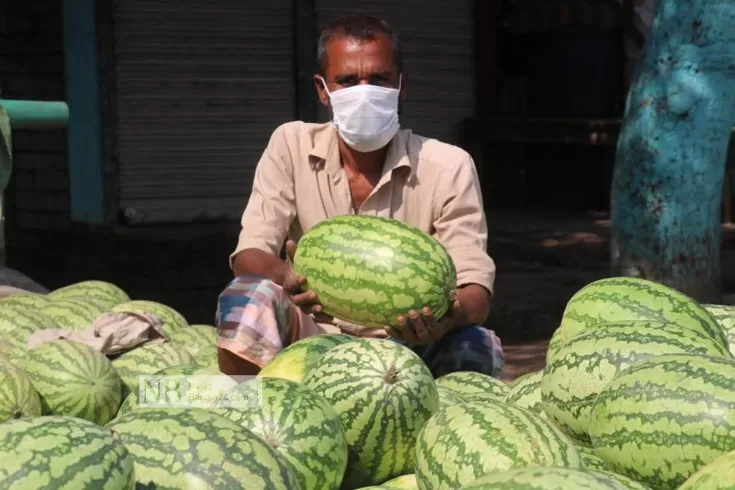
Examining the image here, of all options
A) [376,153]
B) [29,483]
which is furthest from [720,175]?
[29,483]

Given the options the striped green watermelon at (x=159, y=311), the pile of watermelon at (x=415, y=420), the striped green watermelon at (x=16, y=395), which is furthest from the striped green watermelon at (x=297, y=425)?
the striped green watermelon at (x=159, y=311)

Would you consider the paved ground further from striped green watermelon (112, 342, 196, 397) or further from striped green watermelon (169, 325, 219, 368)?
striped green watermelon (112, 342, 196, 397)

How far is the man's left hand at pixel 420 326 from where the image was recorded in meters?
3.32

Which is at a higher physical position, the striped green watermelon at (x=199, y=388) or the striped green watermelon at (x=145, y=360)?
the striped green watermelon at (x=199, y=388)

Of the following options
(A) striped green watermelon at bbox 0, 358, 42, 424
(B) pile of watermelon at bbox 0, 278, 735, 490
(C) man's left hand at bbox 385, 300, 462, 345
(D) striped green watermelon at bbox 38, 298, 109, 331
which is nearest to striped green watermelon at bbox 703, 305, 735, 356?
(B) pile of watermelon at bbox 0, 278, 735, 490

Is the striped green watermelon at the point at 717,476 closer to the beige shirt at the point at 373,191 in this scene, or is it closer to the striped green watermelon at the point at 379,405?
the striped green watermelon at the point at 379,405

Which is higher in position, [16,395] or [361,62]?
[361,62]

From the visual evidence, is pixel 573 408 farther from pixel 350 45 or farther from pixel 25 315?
pixel 25 315

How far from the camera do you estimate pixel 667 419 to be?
7.64 ft

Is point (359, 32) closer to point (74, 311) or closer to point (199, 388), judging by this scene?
point (74, 311)

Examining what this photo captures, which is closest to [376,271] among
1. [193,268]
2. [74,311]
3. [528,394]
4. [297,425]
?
[528,394]

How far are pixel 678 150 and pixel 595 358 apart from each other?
183 inches

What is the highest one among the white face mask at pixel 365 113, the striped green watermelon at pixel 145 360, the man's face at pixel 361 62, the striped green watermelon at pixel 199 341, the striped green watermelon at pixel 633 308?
the man's face at pixel 361 62

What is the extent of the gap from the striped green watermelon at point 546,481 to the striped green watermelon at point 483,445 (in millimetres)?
283
